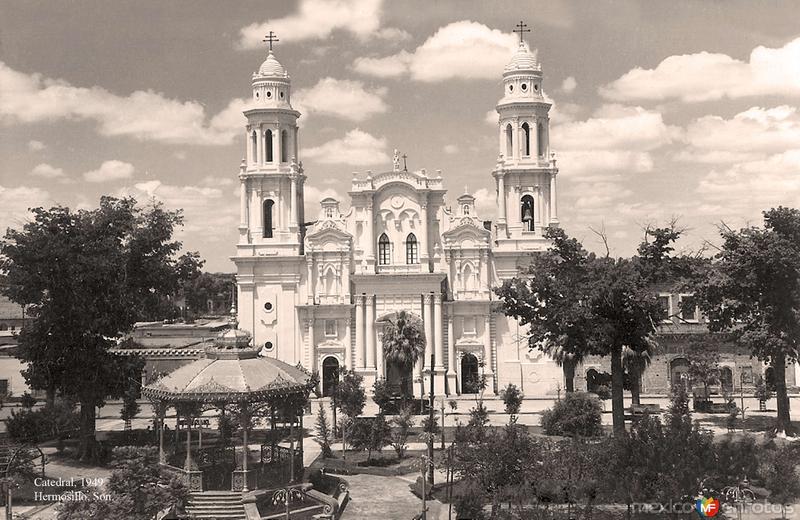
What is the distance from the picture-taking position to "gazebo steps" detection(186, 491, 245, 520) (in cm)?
2539

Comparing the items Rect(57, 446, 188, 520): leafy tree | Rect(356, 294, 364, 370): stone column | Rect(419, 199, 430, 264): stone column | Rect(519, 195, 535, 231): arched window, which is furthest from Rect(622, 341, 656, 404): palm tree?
Rect(57, 446, 188, 520): leafy tree

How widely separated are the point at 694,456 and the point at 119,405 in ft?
131

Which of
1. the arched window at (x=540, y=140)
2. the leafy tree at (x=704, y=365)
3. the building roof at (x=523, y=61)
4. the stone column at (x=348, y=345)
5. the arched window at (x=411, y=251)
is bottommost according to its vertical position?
the leafy tree at (x=704, y=365)

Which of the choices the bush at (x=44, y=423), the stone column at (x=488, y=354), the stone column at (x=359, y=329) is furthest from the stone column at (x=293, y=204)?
the bush at (x=44, y=423)

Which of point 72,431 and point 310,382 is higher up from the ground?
point 310,382

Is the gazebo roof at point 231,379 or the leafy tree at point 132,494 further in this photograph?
the gazebo roof at point 231,379

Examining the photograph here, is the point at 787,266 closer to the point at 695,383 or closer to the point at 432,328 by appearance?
the point at 695,383

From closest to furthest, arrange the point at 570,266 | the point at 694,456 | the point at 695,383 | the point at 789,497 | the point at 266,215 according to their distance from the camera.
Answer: the point at 694,456
the point at 789,497
the point at 570,266
the point at 695,383
the point at 266,215

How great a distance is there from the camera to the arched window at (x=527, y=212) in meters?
56.4

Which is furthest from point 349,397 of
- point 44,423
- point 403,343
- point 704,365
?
point 704,365

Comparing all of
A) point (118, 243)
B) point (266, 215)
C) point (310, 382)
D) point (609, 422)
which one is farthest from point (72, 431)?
point (609, 422)

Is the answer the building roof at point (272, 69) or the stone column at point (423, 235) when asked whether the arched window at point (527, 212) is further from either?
the building roof at point (272, 69)

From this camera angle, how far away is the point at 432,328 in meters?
54.4

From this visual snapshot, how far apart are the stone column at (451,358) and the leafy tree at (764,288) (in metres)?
19.0
